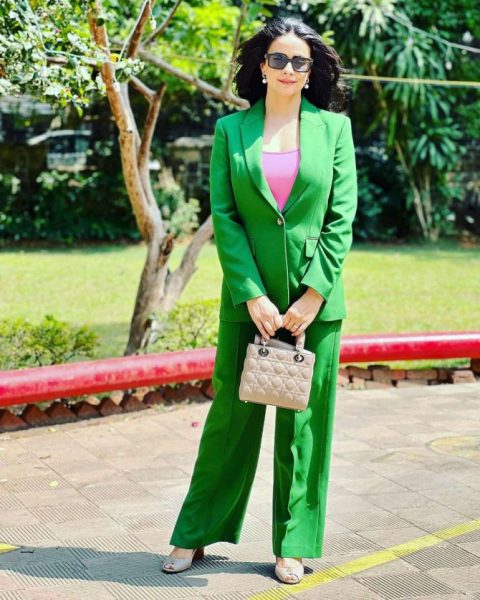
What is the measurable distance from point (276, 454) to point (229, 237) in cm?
83

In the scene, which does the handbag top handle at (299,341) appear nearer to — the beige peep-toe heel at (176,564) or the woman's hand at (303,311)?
the woman's hand at (303,311)

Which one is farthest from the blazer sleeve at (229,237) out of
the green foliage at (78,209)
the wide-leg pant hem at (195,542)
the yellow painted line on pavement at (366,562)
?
the green foliage at (78,209)

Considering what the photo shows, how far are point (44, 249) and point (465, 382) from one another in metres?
9.68

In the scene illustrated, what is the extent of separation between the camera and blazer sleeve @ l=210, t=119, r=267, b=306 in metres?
3.59

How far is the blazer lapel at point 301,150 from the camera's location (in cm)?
360

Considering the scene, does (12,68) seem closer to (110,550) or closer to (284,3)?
(110,550)

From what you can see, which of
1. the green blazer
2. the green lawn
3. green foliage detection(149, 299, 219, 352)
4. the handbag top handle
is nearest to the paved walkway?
green foliage detection(149, 299, 219, 352)

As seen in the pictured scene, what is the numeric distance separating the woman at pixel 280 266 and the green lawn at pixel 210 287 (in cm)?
411

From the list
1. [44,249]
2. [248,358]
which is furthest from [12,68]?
[44,249]

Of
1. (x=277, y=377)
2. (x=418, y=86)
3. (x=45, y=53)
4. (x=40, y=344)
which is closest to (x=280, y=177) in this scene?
(x=277, y=377)

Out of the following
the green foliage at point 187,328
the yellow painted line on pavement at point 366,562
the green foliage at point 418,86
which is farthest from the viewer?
the green foliage at point 418,86

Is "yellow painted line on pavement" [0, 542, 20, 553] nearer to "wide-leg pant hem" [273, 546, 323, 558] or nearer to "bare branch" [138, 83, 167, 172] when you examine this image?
"wide-leg pant hem" [273, 546, 323, 558]

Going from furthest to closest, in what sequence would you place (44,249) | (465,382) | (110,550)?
(44,249) < (465,382) < (110,550)

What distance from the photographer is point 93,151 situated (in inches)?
666
